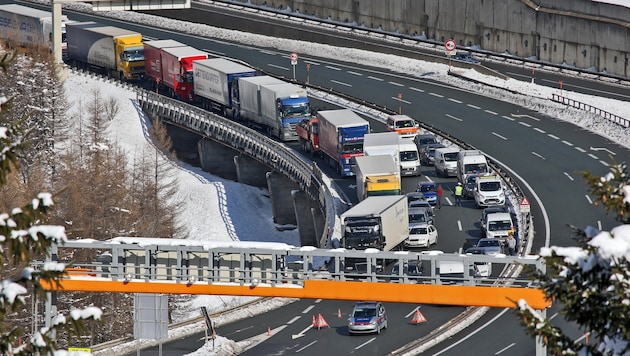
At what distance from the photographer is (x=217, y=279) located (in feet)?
134

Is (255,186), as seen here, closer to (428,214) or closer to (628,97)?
(628,97)

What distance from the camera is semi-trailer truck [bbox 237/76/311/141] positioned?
81.0 metres

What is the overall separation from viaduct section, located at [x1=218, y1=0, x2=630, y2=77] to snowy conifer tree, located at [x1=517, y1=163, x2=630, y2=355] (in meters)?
73.7

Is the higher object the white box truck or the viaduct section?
the viaduct section

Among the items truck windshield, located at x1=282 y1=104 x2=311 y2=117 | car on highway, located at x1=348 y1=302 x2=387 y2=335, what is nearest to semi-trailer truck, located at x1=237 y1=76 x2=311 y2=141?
truck windshield, located at x1=282 y1=104 x2=311 y2=117

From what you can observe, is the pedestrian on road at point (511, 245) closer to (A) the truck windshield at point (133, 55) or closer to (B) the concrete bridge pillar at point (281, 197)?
(B) the concrete bridge pillar at point (281, 197)

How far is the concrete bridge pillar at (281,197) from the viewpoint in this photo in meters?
84.3

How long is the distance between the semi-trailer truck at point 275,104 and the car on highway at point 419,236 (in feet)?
75.8

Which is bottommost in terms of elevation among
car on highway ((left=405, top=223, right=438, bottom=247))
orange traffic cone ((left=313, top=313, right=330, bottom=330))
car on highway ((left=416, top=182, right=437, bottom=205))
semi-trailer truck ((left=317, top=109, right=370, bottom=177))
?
orange traffic cone ((left=313, top=313, right=330, bottom=330))

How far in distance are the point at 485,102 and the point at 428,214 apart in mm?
28699

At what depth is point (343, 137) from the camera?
7169cm

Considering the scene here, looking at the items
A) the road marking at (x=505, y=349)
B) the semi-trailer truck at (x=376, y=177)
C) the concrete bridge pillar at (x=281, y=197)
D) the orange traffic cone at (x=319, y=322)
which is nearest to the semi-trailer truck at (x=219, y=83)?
the concrete bridge pillar at (x=281, y=197)

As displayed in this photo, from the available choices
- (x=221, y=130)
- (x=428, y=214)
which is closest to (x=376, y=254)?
(x=428, y=214)

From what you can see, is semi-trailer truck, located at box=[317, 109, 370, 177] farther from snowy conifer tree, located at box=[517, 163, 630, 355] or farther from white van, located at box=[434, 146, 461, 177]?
snowy conifer tree, located at box=[517, 163, 630, 355]
